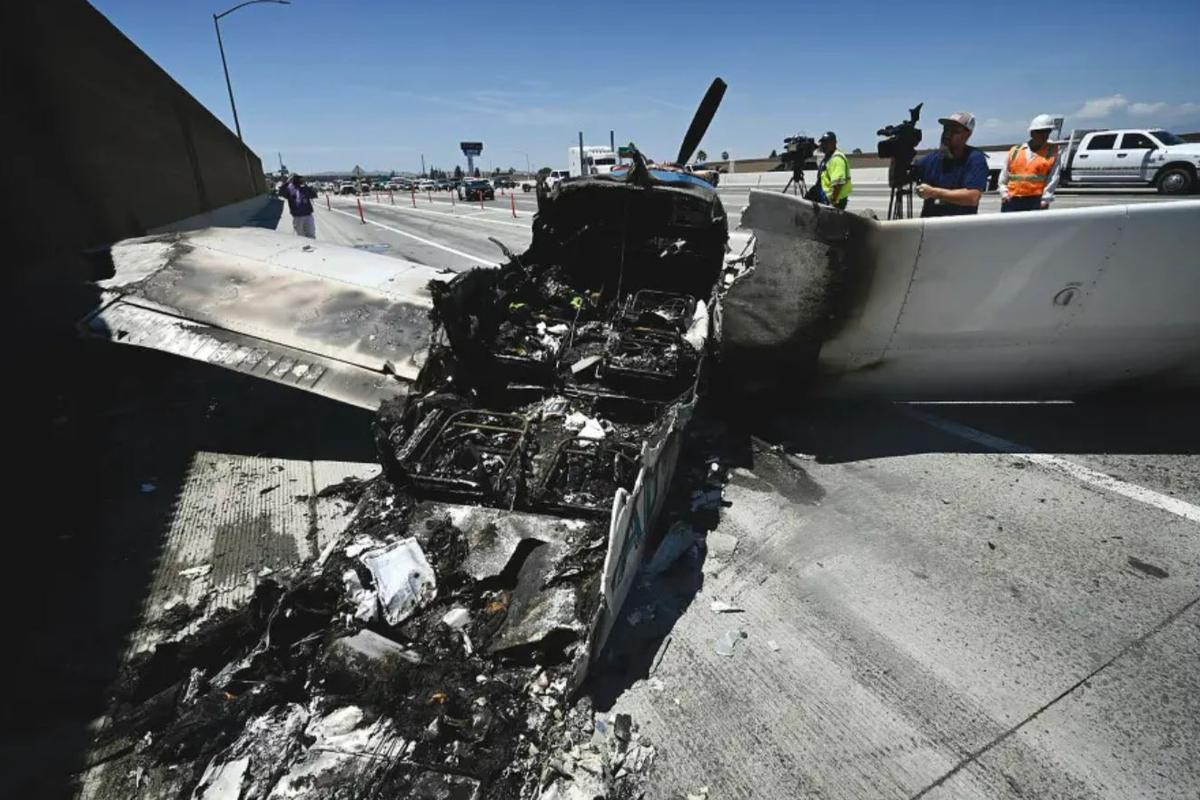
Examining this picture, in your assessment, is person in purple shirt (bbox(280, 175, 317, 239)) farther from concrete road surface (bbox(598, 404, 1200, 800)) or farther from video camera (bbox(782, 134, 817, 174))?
concrete road surface (bbox(598, 404, 1200, 800))

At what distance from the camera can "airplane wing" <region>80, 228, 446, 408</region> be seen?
14.0 feet

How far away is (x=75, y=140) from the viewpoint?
693cm

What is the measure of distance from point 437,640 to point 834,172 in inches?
304

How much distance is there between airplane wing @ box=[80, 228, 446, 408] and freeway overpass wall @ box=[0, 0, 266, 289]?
1.09 meters

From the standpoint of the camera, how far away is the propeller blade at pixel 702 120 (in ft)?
27.1

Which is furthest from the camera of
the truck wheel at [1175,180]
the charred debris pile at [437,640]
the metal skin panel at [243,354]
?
the truck wheel at [1175,180]

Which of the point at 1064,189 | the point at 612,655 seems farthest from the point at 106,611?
the point at 1064,189

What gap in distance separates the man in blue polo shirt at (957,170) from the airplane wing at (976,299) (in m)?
1.64

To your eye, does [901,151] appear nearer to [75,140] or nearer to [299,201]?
[75,140]

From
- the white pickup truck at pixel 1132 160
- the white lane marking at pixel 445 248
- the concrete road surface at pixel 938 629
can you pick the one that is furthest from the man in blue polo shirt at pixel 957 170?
the white pickup truck at pixel 1132 160

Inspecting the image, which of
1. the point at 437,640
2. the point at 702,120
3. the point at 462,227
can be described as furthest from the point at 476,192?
the point at 437,640

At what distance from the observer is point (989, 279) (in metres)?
4.04

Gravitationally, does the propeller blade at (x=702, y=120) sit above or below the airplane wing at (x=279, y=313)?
above

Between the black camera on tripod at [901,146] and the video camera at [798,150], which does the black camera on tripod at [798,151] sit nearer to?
the video camera at [798,150]
